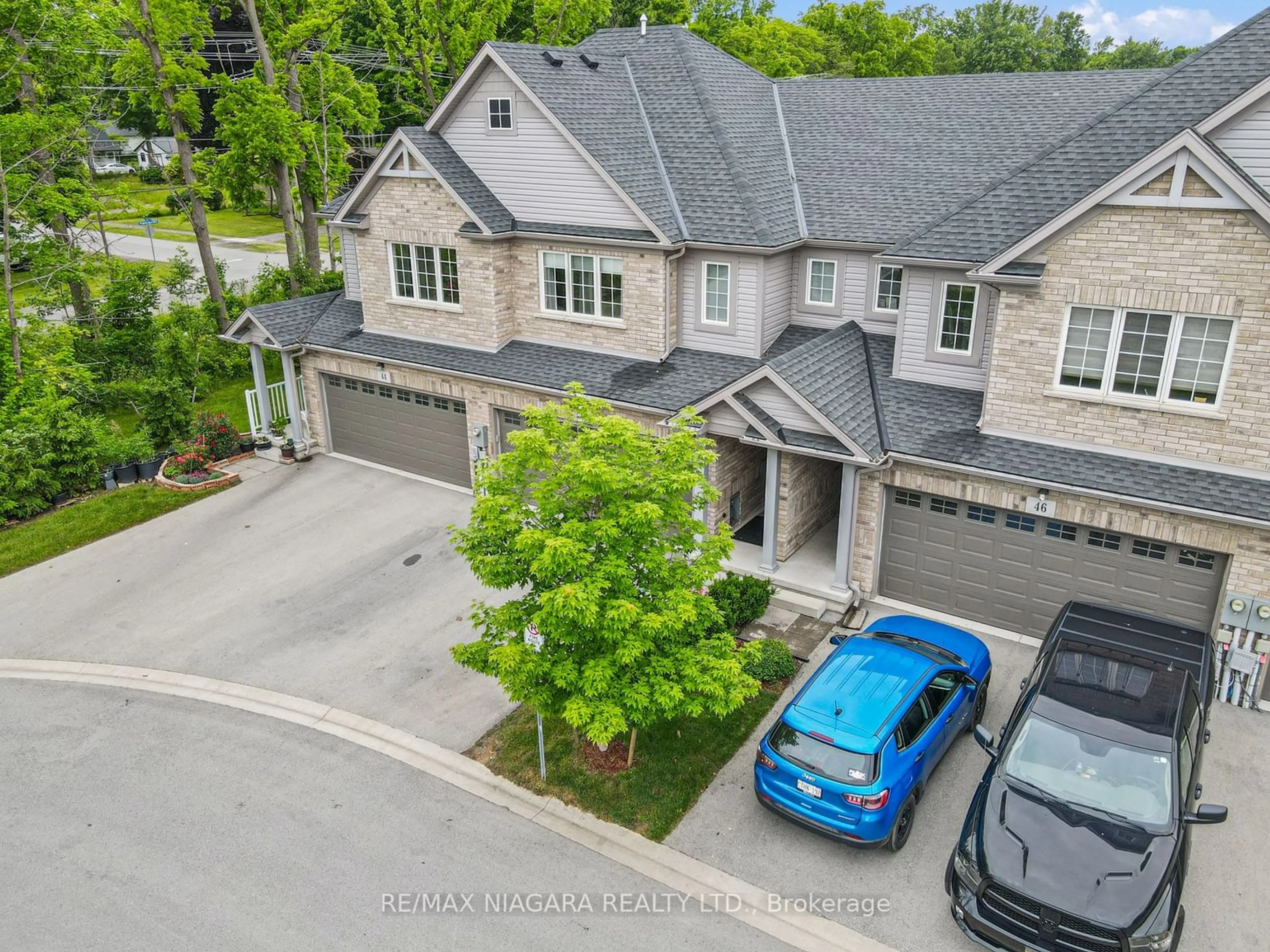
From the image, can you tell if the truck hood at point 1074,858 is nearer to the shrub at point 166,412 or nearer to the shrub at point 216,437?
the shrub at point 216,437

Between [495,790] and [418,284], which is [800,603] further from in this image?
[418,284]

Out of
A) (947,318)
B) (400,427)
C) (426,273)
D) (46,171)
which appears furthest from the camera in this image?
(46,171)

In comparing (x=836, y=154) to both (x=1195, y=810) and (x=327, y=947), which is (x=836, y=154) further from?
(x=327, y=947)

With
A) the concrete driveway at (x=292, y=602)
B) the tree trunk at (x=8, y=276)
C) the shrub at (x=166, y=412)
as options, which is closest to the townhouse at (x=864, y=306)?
the shrub at (x=166, y=412)

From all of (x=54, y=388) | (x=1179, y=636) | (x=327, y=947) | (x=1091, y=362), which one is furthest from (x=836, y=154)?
(x=54, y=388)

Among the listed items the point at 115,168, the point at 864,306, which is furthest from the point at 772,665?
the point at 115,168
